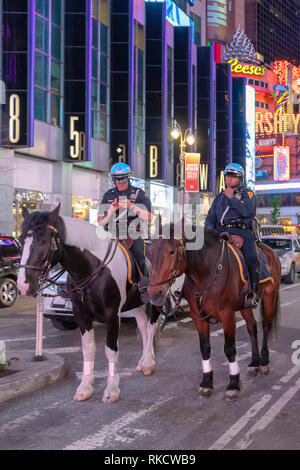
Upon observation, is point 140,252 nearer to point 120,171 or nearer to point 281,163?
point 120,171

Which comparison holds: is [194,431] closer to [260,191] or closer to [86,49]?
[86,49]

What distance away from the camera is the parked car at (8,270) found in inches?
573

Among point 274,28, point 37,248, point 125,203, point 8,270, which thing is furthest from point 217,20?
point 37,248

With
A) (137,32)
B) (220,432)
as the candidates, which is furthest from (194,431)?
(137,32)

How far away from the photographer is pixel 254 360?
23.7ft

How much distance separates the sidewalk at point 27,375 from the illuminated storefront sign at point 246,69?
369 feet

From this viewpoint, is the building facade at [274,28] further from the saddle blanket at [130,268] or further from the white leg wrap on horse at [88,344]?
the white leg wrap on horse at [88,344]

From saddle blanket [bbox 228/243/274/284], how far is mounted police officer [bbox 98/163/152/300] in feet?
3.90

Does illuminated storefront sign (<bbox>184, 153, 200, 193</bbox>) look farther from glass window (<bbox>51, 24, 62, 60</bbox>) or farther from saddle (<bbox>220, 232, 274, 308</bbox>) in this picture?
saddle (<bbox>220, 232, 274, 308</bbox>)

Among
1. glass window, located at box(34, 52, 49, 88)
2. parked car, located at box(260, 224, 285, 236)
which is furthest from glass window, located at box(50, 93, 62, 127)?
parked car, located at box(260, 224, 285, 236)

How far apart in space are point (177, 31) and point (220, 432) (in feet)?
133

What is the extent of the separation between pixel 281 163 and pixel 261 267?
104 m

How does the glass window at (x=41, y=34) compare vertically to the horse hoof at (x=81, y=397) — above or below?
above

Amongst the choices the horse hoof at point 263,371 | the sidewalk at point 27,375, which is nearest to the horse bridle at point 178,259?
the sidewalk at point 27,375
